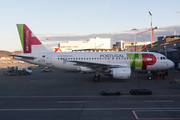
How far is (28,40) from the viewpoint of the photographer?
2847 centimetres

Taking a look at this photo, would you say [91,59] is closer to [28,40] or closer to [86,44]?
[28,40]

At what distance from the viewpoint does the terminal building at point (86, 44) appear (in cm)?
12838

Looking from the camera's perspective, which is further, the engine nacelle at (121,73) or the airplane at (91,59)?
the airplane at (91,59)

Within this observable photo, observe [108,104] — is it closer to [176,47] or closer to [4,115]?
[4,115]

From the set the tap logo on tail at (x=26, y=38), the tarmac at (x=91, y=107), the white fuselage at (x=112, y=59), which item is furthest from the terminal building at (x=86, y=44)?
the tarmac at (x=91, y=107)

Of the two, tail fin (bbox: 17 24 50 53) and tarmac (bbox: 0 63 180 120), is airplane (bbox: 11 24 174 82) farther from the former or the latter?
tarmac (bbox: 0 63 180 120)

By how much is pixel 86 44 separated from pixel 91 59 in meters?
108

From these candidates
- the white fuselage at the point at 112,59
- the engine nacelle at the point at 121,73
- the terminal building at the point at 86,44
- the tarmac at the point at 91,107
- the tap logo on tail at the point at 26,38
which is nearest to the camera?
the tarmac at the point at 91,107

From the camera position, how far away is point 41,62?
91.3ft

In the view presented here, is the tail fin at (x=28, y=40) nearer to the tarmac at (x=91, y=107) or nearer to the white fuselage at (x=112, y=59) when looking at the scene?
the white fuselage at (x=112, y=59)

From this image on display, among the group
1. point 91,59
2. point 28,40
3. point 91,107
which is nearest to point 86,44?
point 28,40

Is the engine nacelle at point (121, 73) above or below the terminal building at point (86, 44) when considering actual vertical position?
below

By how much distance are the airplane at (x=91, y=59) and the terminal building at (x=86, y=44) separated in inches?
3447

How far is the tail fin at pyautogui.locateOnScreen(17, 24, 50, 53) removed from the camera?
28.3 metres
